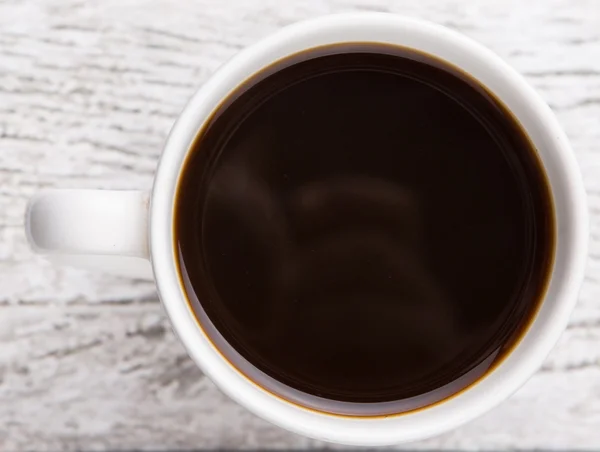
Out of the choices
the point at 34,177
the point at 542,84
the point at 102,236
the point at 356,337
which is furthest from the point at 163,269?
the point at 542,84

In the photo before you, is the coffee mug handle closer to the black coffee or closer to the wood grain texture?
the black coffee

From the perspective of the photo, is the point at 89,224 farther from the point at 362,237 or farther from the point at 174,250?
the point at 362,237

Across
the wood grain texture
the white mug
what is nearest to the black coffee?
the white mug

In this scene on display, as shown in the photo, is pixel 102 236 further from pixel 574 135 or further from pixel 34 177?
pixel 574 135

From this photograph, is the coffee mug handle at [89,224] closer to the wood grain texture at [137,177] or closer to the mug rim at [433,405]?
the mug rim at [433,405]

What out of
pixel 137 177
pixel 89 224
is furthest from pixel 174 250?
pixel 137 177

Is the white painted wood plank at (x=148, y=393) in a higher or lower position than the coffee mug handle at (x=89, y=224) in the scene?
lower

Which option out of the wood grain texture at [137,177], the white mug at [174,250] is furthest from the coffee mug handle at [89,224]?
the wood grain texture at [137,177]

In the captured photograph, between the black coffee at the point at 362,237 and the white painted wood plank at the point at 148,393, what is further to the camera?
the white painted wood plank at the point at 148,393

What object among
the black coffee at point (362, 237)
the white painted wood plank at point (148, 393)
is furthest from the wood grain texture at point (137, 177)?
the black coffee at point (362, 237)
